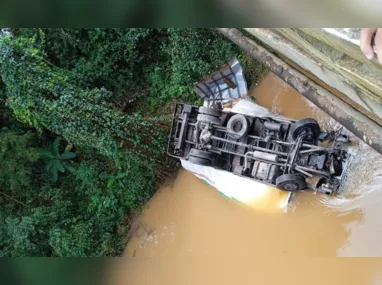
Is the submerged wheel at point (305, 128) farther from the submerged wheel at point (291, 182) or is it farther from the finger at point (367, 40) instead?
the finger at point (367, 40)

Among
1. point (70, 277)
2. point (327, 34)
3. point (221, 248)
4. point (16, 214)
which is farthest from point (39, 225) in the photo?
point (70, 277)

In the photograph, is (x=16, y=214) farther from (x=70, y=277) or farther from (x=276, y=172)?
(x=70, y=277)

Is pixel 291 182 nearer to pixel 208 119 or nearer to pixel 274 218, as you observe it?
pixel 274 218

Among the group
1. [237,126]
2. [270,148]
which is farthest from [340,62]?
[237,126]

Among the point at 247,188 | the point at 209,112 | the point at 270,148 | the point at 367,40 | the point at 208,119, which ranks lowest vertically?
the point at 247,188

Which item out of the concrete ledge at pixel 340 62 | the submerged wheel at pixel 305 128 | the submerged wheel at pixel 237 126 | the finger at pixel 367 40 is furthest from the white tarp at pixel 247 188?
the finger at pixel 367 40

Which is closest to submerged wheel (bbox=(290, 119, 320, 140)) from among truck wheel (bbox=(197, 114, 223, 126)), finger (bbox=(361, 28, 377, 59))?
truck wheel (bbox=(197, 114, 223, 126))
